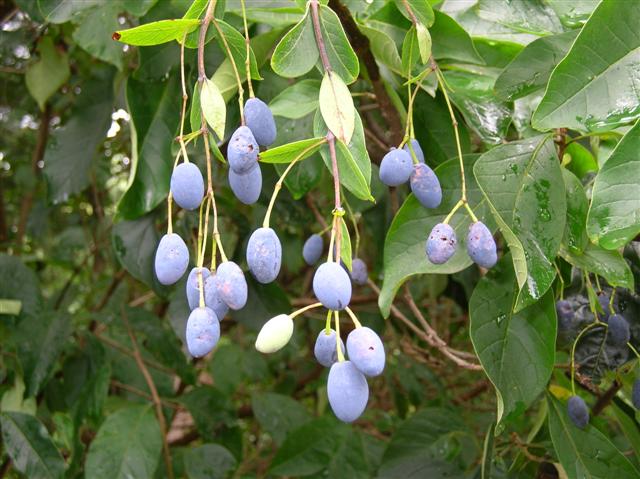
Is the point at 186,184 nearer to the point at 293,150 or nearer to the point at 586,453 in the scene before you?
the point at 293,150

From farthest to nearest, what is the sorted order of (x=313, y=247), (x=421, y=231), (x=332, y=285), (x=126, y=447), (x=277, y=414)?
(x=277, y=414)
(x=126, y=447)
(x=313, y=247)
(x=421, y=231)
(x=332, y=285)

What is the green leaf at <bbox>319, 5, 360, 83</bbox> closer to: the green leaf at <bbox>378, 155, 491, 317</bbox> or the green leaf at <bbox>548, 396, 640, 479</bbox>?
the green leaf at <bbox>378, 155, 491, 317</bbox>

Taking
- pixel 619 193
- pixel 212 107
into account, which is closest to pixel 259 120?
pixel 212 107

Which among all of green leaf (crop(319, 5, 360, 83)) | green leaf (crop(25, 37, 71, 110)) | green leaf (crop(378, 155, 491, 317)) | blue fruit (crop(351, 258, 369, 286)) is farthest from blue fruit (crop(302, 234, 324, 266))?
green leaf (crop(25, 37, 71, 110))

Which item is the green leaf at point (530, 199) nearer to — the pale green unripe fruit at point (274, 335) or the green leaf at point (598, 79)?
the green leaf at point (598, 79)

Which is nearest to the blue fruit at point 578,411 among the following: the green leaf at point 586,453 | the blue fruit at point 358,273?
the green leaf at point 586,453

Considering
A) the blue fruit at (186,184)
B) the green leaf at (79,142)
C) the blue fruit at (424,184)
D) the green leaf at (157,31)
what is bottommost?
the green leaf at (79,142)
